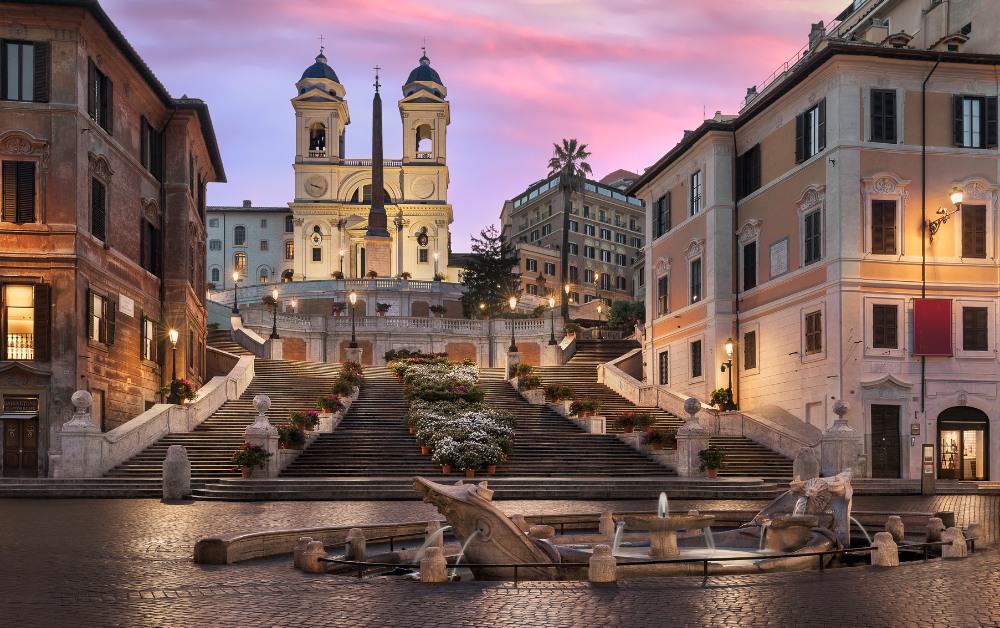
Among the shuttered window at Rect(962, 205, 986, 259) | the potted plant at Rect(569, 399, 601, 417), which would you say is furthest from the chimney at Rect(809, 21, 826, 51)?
the potted plant at Rect(569, 399, 601, 417)

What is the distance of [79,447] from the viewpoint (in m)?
28.3

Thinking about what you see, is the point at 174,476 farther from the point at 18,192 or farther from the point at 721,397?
the point at 721,397

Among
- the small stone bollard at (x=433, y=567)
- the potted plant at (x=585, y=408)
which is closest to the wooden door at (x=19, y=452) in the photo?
the potted plant at (x=585, y=408)

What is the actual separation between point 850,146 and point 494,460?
15497mm

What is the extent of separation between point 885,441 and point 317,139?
8950 cm

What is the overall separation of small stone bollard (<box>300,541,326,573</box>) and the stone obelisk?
3074 inches

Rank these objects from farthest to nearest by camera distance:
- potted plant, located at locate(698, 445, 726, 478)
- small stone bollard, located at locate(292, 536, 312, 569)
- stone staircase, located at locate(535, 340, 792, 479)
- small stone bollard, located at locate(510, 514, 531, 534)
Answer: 1. stone staircase, located at locate(535, 340, 792, 479)
2. potted plant, located at locate(698, 445, 726, 478)
3. small stone bollard, located at locate(510, 514, 531, 534)
4. small stone bollard, located at locate(292, 536, 312, 569)

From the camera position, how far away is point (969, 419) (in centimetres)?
3491

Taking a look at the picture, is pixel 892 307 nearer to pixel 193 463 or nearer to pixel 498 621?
pixel 193 463

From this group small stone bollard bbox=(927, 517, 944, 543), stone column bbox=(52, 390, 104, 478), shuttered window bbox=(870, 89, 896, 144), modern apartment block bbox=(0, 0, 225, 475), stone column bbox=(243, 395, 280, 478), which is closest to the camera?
small stone bollard bbox=(927, 517, 944, 543)

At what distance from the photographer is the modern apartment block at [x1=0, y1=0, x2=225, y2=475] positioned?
3119 cm

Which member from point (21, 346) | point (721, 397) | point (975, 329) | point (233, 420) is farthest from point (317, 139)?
point (975, 329)

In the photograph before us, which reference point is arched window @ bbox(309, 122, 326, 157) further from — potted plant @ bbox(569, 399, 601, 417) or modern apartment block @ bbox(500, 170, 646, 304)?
potted plant @ bbox(569, 399, 601, 417)

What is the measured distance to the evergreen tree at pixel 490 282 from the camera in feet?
275
